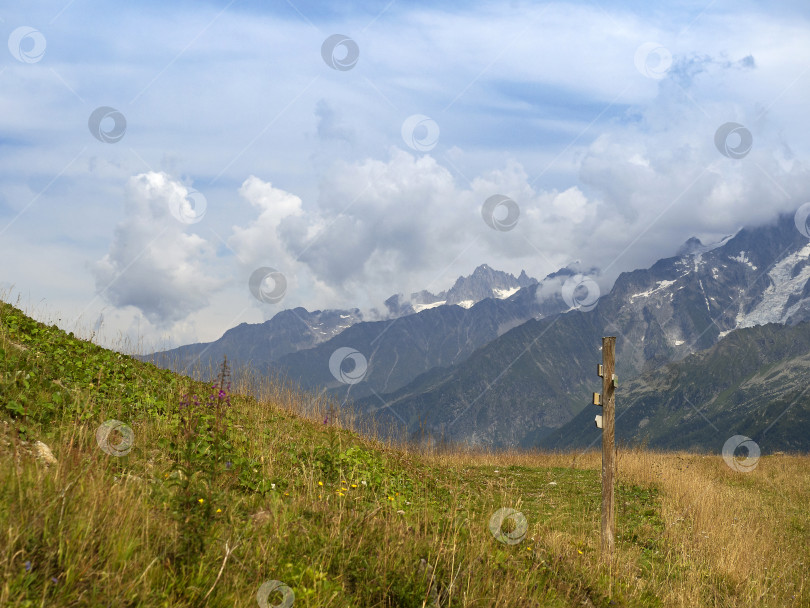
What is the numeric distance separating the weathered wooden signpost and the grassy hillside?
657mm

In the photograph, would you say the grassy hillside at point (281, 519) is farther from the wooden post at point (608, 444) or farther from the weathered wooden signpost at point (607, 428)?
the weathered wooden signpost at point (607, 428)

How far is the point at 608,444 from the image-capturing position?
1111 cm

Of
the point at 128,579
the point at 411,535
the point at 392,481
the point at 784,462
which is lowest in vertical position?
the point at 128,579

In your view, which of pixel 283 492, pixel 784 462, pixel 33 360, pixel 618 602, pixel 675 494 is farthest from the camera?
pixel 784 462

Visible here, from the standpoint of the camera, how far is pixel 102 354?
49.3ft

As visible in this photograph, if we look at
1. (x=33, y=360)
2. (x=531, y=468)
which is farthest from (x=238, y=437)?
(x=531, y=468)

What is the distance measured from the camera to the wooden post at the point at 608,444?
10.6 meters

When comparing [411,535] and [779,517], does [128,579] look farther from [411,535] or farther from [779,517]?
[779,517]

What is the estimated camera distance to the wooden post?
418 inches

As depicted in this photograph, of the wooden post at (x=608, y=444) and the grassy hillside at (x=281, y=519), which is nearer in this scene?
the grassy hillside at (x=281, y=519)

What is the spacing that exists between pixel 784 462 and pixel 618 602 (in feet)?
94.9

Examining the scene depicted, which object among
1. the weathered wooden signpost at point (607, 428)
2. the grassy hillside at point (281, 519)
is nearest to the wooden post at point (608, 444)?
the weathered wooden signpost at point (607, 428)

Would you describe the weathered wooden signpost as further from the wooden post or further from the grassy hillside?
the grassy hillside

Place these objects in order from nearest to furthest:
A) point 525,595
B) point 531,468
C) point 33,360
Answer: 1. point 525,595
2. point 33,360
3. point 531,468
